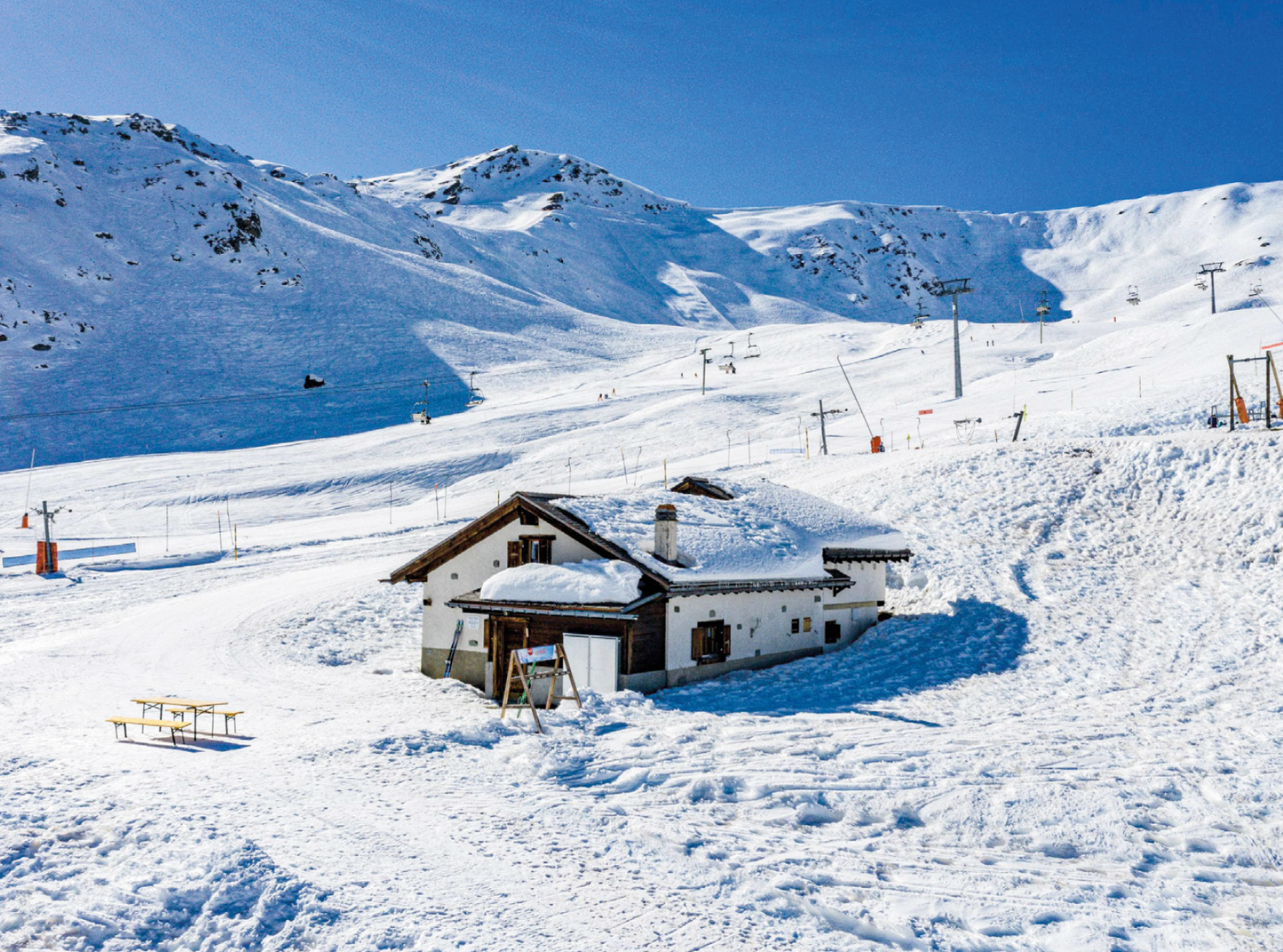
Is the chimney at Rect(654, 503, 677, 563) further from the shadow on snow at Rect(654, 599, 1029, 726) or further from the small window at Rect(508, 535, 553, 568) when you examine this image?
the shadow on snow at Rect(654, 599, 1029, 726)

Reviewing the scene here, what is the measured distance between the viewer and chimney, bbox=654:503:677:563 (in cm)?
2392

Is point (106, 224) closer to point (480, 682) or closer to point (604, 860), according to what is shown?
point (480, 682)

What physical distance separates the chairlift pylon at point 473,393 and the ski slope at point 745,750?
35.0 m

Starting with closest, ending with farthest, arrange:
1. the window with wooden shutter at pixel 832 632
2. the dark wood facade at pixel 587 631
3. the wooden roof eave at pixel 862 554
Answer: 1. the dark wood facade at pixel 587 631
2. the window with wooden shutter at pixel 832 632
3. the wooden roof eave at pixel 862 554

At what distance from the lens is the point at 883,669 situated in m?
25.2

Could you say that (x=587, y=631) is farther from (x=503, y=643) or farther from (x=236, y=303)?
(x=236, y=303)

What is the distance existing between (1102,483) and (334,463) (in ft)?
153

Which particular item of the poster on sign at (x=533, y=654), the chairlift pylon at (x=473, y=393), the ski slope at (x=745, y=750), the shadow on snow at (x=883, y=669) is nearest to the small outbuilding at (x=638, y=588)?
the shadow on snow at (x=883, y=669)

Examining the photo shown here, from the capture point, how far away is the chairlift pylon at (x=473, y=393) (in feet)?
280

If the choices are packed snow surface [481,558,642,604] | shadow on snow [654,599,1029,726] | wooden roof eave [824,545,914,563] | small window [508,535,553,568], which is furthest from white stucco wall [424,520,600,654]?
wooden roof eave [824,545,914,563]

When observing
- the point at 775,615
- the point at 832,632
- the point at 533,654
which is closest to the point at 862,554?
the point at 832,632

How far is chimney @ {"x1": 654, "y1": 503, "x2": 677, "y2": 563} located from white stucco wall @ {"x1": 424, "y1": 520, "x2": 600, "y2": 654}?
3012mm

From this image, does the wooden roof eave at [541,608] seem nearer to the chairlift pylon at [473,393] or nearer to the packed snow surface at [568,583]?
the packed snow surface at [568,583]

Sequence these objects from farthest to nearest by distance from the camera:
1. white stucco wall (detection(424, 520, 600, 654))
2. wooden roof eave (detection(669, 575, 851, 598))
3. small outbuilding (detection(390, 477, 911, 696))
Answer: white stucco wall (detection(424, 520, 600, 654))
wooden roof eave (detection(669, 575, 851, 598))
small outbuilding (detection(390, 477, 911, 696))
